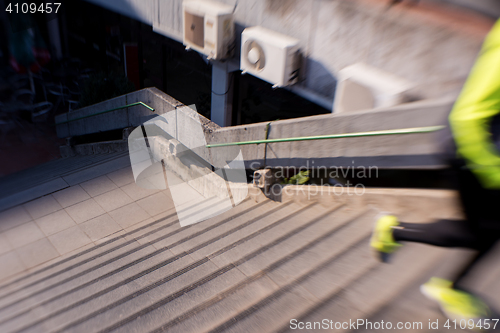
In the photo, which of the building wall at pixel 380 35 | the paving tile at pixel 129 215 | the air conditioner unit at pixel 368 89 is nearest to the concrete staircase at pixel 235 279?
the paving tile at pixel 129 215

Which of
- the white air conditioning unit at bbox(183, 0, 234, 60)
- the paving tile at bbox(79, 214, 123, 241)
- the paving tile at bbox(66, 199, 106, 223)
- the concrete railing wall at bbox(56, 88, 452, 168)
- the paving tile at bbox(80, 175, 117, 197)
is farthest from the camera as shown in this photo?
the white air conditioning unit at bbox(183, 0, 234, 60)

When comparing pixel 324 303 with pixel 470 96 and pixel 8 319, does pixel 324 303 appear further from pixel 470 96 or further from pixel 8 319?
pixel 8 319

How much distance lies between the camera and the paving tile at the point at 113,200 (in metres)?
5.60

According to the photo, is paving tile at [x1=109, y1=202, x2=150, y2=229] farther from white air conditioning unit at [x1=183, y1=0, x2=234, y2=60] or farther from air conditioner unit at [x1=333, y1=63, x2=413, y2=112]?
white air conditioning unit at [x1=183, y1=0, x2=234, y2=60]

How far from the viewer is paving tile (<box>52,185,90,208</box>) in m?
5.80

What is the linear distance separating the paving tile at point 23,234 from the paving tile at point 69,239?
0.83 feet

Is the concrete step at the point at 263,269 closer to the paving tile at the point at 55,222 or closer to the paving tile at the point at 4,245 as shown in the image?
the paving tile at the point at 55,222

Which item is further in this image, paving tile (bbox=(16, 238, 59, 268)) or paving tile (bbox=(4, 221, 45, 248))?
paving tile (bbox=(4, 221, 45, 248))

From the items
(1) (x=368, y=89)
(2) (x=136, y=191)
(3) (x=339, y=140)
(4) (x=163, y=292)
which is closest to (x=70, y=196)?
(2) (x=136, y=191)

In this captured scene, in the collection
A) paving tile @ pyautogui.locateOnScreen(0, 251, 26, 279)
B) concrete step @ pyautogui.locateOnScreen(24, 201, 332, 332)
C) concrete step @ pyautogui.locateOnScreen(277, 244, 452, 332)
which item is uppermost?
concrete step @ pyautogui.locateOnScreen(277, 244, 452, 332)

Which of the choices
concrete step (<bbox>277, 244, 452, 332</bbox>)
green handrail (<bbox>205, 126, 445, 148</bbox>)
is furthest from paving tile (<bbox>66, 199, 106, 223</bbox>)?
concrete step (<bbox>277, 244, 452, 332</bbox>)

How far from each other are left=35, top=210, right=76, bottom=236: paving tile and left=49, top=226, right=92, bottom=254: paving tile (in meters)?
0.12

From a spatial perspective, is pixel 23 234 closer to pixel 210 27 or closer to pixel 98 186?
pixel 98 186

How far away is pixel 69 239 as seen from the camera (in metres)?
5.00
